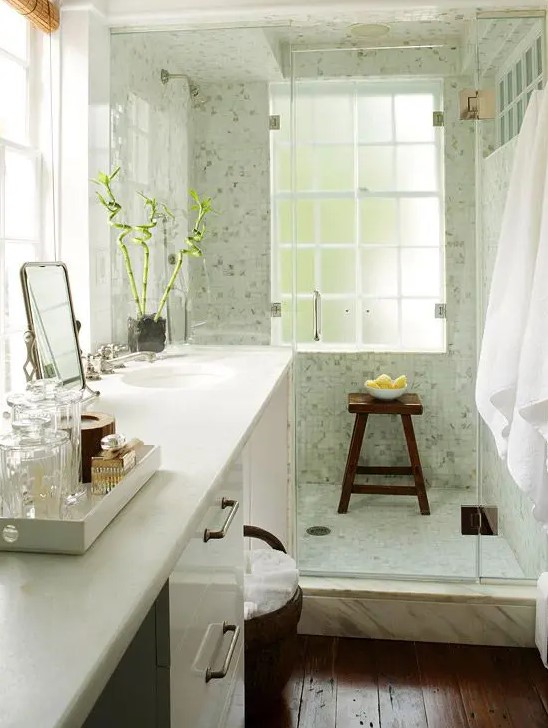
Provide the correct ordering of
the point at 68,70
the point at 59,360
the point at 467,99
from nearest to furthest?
the point at 59,360 → the point at 68,70 → the point at 467,99

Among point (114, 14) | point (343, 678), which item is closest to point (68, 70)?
point (114, 14)

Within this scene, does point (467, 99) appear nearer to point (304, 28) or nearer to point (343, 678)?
point (304, 28)

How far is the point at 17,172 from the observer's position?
2.54m

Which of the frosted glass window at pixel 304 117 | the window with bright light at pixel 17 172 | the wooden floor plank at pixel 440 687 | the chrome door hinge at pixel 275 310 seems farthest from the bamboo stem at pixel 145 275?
the wooden floor plank at pixel 440 687

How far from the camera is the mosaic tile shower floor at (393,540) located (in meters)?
2.89

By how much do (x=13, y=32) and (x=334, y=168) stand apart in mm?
1378

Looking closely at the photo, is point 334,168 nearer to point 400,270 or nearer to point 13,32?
point 400,270

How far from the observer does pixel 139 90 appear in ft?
9.87

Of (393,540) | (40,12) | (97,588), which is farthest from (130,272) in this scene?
(97,588)

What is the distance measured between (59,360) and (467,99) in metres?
1.90

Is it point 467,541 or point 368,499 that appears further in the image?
point 368,499

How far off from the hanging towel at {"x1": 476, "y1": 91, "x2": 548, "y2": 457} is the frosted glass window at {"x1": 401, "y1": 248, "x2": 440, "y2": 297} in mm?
642

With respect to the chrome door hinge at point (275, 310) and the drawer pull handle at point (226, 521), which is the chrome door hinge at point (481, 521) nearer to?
the chrome door hinge at point (275, 310)

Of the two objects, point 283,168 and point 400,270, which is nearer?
point 283,168
